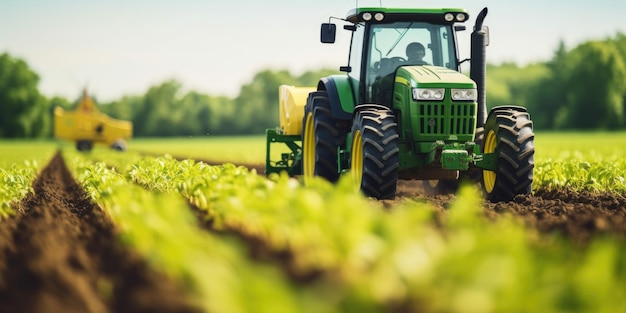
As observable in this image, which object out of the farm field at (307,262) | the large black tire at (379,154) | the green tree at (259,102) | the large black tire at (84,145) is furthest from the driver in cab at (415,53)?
the green tree at (259,102)

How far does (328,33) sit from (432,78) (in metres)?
1.59

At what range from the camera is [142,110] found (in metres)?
96.0

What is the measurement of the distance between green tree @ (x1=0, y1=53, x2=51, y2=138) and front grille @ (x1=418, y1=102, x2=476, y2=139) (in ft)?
268

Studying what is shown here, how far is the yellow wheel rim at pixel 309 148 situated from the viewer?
37.1ft

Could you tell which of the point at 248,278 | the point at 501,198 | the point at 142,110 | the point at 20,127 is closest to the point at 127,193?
the point at 248,278

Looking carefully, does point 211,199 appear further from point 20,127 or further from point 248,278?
point 20,127

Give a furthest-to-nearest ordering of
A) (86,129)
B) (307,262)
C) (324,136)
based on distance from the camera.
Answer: (86,129)
(324,136)
(307,262)

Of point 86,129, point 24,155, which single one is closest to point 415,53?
point 24,155

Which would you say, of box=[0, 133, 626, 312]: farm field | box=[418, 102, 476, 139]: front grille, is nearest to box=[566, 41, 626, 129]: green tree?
box=[418, 102, 476, 139]: front grille

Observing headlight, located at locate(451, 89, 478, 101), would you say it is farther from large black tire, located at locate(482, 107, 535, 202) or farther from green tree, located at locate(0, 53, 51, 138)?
green tree, located at locate(0, 53, 51, 138)

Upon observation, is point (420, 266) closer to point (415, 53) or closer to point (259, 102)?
point (415, 53)

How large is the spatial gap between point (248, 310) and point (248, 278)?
115 mm

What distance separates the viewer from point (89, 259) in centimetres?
530

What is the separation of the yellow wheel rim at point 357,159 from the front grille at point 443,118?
749 mm
